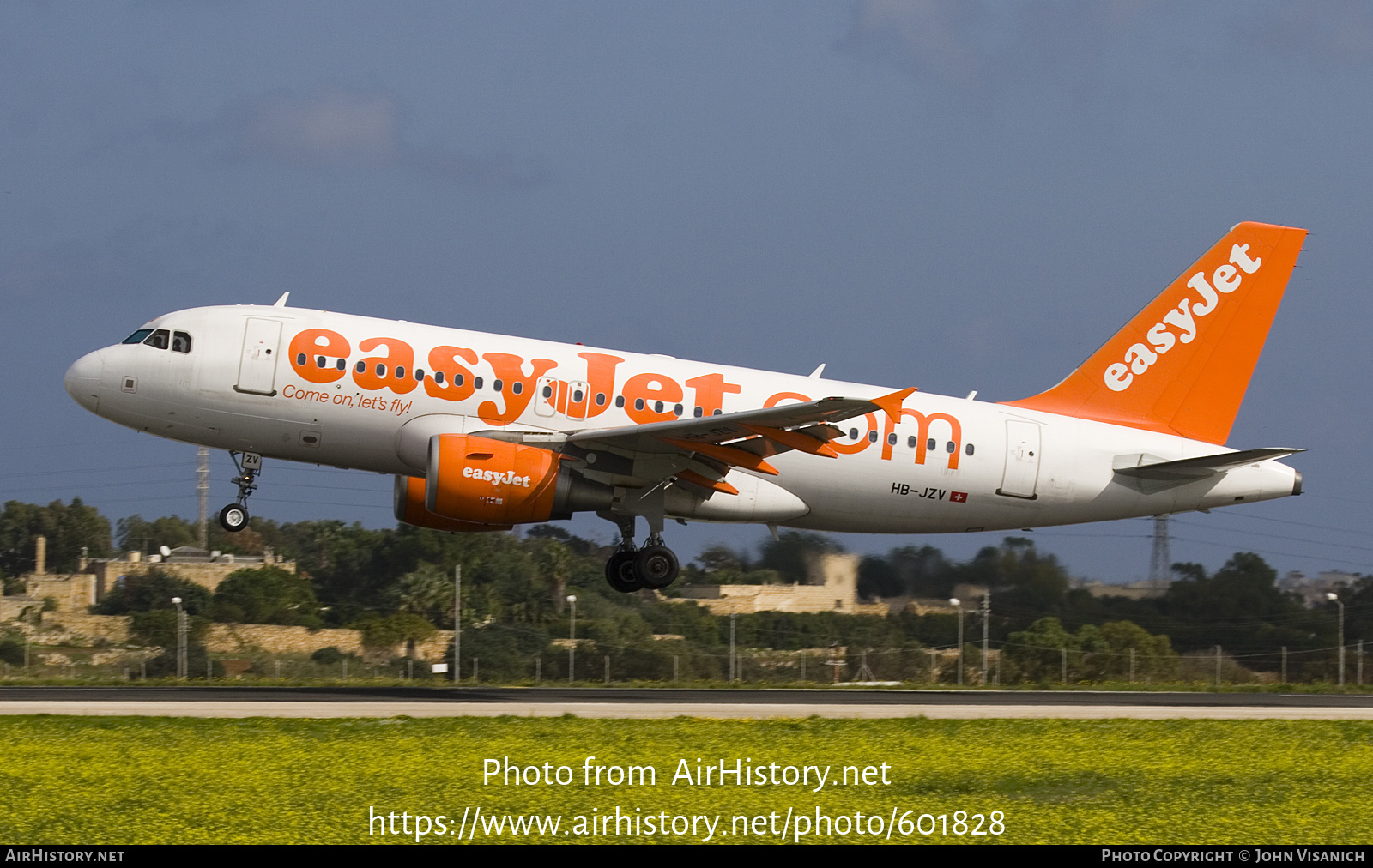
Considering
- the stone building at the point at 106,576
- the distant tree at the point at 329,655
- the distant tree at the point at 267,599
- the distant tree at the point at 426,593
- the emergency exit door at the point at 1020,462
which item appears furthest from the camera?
the stone building at the point at 106,576

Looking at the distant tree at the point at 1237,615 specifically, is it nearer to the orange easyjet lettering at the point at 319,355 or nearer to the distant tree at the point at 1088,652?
the distant tree at the point at 1088,652

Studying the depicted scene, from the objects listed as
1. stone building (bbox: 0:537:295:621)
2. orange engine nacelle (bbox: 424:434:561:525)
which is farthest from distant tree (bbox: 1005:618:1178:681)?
stone building (bbox: 0:537:295:621)

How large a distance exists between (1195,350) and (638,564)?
41.7ft

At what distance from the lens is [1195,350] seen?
31.0 m

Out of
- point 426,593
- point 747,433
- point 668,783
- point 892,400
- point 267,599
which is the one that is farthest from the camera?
point 426,593

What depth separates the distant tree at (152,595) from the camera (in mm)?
51719

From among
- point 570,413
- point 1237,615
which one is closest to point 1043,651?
point 1237,615

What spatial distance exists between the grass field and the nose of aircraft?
26.4ft

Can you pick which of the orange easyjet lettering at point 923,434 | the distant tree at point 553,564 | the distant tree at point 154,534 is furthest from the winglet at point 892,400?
the distant tree at point 154,534

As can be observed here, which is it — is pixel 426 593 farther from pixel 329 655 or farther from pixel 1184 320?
pixel 1184 320

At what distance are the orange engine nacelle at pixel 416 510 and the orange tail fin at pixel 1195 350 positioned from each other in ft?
38.4

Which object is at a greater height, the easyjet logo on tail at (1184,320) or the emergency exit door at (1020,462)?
the easyjet logo on tail at (1184,320)

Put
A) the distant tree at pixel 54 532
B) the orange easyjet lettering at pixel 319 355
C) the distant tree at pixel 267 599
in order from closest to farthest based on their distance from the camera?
the orange easyjet lettering at pixel 319 355 → the distant tree at pixel 267 599 → the distant tree at pixel 54 532
